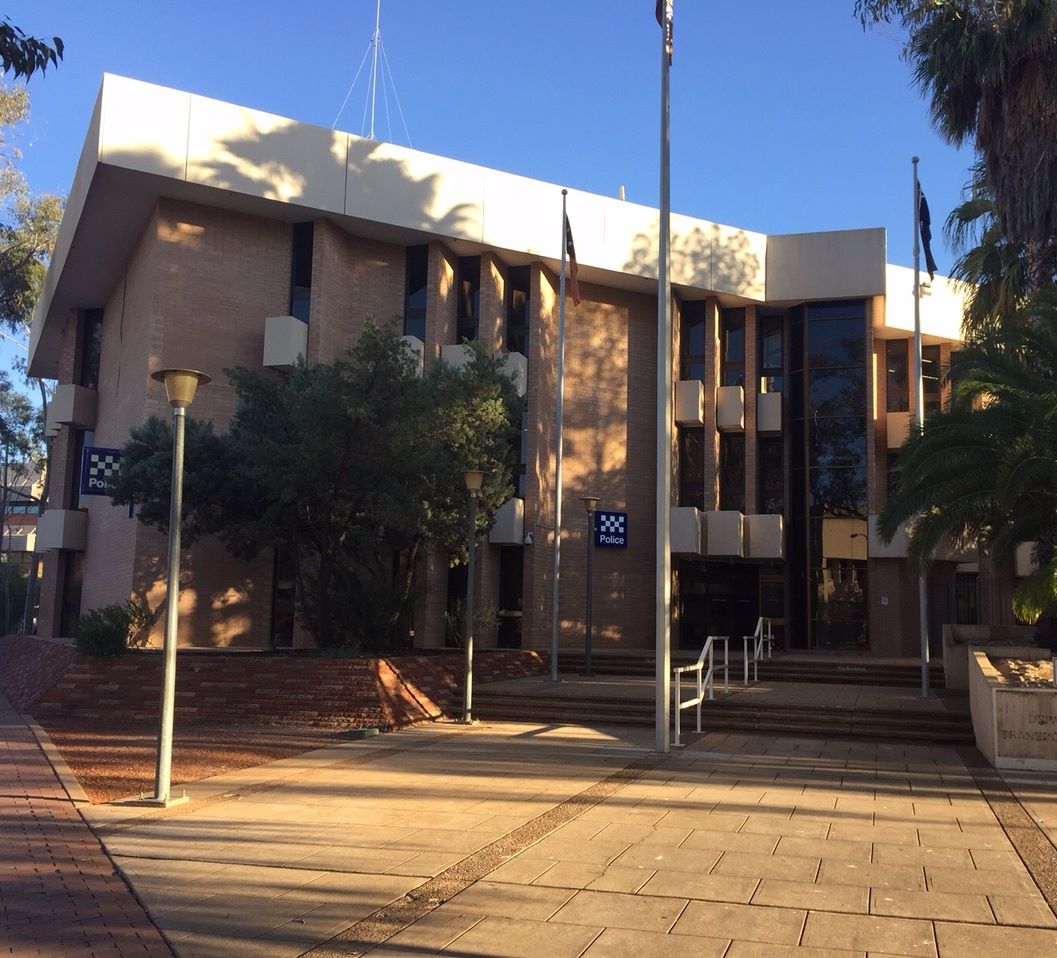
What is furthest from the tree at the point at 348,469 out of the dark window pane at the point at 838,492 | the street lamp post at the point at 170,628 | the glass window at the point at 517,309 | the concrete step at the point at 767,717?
the dark window pane at the point at 838,492

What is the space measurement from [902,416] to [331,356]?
15995 millimetres

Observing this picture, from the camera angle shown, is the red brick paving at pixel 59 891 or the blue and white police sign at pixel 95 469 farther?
the blue and white police sign at pixel 95 469

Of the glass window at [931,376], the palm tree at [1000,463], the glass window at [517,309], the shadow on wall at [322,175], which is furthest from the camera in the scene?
the glass window at [931,376]

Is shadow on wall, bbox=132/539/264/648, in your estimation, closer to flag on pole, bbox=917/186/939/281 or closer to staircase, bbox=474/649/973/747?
staircase, bbox=474/649/973/747

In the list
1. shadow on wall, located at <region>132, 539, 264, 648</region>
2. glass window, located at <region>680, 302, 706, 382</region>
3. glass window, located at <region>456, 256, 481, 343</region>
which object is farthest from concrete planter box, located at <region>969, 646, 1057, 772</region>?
glass window, located at <region>680, 302, 706, 382</region>

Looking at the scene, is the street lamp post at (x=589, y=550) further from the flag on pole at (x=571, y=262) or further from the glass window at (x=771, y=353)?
the glass window at (x=771, y=353)

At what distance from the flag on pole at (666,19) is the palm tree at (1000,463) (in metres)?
6.66

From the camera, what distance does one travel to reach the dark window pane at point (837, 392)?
2827 cm

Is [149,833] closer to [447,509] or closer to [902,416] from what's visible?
[447,509]

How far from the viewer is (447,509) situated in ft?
62.6

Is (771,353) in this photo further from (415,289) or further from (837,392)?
(415,289)

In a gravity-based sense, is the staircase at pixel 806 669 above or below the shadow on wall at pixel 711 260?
below

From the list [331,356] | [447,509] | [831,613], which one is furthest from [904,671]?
[331,356]

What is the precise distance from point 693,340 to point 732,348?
47.9 inches
